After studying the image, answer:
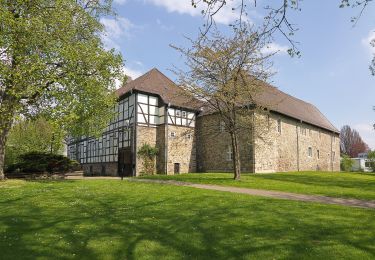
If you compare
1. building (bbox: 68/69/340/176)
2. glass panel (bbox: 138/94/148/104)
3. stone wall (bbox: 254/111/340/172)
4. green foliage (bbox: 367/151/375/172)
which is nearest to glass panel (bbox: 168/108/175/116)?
building (bbox: 68/69/340/176)

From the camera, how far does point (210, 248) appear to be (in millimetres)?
7293

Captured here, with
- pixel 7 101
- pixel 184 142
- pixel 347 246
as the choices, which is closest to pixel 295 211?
pixel 347 246

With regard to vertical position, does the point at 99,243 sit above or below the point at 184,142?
below

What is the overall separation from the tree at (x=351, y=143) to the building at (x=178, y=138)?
5947 centimetres

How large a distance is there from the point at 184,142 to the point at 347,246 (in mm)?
26309

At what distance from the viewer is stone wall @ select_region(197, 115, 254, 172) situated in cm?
2942

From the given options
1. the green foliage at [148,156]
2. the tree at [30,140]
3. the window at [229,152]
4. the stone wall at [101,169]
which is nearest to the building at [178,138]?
the window at [229,152]

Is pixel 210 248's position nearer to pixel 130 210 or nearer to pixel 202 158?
pixel 130 210

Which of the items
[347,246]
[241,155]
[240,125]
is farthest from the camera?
[241,155]

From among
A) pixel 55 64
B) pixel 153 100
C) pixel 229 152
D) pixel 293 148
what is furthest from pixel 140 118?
pixel 293 148

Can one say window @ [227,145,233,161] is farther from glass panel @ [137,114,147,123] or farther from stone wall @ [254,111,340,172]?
glass panel @ [137,114,147,123]

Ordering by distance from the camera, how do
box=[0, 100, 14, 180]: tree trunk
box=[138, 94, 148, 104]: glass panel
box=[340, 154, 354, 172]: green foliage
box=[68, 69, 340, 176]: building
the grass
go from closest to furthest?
the grass
box=[0, 100, 14, 180]: tree trunk
box=[68, 69, 340, 176]: building
box=[138, 94, 148, 104]: glass panel
box=[340, 154, 354, 172]: green foliage

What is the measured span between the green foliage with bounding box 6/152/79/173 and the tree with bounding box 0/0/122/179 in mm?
4036

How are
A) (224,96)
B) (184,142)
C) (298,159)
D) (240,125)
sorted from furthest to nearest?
(298,159) → (184,142) → (240,125) → (224,96)
